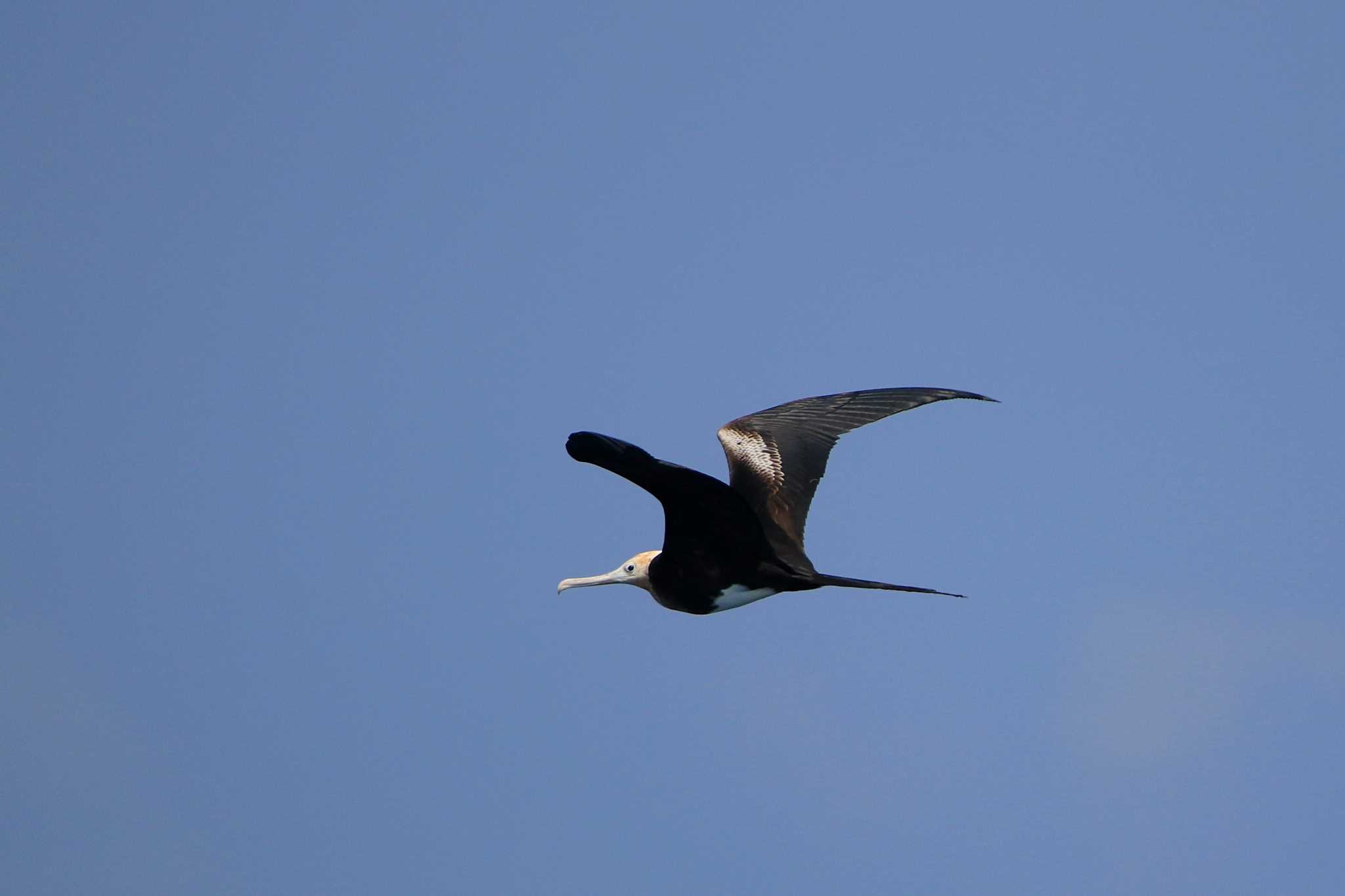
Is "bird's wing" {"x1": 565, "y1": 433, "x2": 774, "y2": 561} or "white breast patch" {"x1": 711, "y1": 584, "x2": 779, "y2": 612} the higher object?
"bird's wing" {"x1": 565, "y1": 433, "x2": 774, "y2": 561}

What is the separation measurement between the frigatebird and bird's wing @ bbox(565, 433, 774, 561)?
1cm

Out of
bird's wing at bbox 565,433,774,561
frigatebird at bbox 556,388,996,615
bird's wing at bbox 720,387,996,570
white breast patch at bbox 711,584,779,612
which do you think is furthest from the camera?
bird's wing at bbox 720,387,996,570

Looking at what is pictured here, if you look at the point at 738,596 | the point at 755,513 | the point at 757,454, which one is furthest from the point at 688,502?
the point at 757,454

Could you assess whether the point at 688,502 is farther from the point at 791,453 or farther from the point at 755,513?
the point at 791,453

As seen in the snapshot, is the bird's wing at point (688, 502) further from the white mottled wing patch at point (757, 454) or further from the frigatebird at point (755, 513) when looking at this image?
the white mottled wing patch at point (757, 454)

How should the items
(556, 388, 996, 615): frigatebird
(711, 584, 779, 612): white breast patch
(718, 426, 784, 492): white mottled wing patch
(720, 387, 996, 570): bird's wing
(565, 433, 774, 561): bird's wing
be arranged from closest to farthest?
(565, 433, 774, 561): bird's wing, (556, 388, 996, 615): frigatebird, (711, 584, 779, 612): white breast patch, (720, 387, 996, 570): bird's wing, (718, 426, 784, 492): white mottled wing patch

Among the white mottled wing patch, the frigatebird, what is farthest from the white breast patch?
the white mottled wing patch

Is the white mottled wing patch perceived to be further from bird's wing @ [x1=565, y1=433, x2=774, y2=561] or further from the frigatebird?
bird's wing @ [x1=565, y1=433, x2=774, y2=561]

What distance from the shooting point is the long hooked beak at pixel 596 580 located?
15828 millimetres

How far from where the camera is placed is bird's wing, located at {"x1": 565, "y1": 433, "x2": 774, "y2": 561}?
454 inches

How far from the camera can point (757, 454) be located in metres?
15.3

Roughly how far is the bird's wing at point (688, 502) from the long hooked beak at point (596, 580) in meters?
1.43

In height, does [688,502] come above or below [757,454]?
below

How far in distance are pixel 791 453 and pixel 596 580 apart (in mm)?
2313
